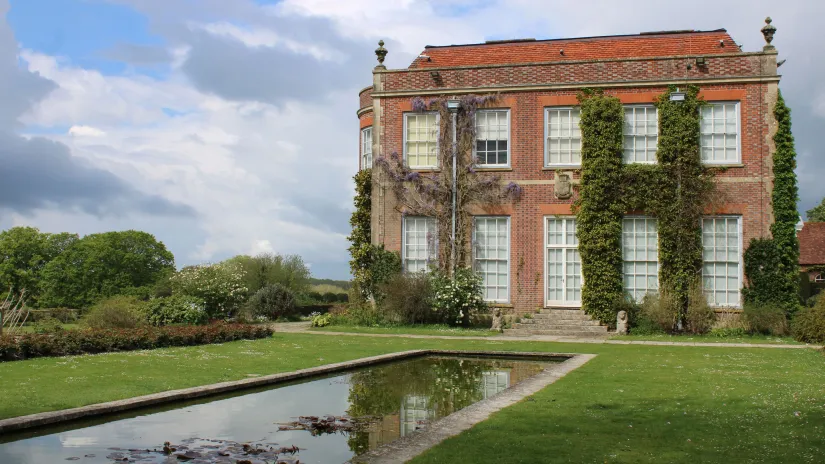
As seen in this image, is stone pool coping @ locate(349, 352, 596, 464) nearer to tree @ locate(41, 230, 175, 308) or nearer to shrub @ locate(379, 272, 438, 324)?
shrub @ locate(379, 272, 438, 324)

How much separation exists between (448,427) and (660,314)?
49.5 feet

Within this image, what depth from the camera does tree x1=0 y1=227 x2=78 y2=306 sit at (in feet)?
162

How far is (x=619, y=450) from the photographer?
6.26 m

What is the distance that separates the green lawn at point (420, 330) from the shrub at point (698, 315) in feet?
17.7

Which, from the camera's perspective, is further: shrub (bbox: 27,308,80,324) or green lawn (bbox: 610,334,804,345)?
shrub (bbox: 27,308,80,324)

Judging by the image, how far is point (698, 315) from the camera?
819 inches

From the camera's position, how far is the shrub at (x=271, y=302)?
91.7 feet

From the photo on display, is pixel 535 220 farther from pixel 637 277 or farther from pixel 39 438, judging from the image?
pixel 39 438

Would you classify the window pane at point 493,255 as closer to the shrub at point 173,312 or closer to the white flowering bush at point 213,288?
the white flowering bush at point 213,288

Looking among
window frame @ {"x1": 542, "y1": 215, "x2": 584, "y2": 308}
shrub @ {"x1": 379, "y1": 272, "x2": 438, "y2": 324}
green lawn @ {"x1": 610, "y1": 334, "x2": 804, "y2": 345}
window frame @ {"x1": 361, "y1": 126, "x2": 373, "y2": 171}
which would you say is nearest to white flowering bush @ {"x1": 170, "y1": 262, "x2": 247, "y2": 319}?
shrub @ {"x1": 379, "y1": 272, "x2": 438, "y2": 324}

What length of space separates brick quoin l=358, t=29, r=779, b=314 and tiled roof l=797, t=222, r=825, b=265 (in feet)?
54.5

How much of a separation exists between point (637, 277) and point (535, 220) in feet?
11.2

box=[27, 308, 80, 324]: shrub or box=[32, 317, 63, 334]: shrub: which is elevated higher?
box=[32, 317, 63, 334]: shrub

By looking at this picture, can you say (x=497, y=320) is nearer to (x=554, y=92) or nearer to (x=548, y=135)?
(x=548, y=135)
